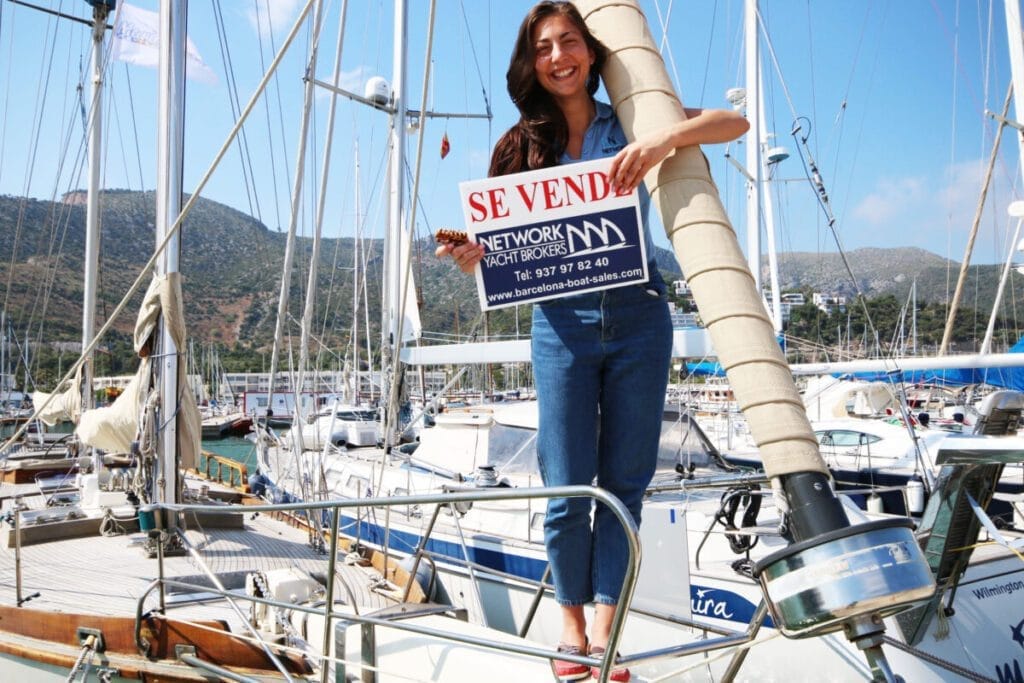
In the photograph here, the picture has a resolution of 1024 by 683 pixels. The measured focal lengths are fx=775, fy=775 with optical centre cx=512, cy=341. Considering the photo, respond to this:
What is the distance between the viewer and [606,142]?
7.82 feet

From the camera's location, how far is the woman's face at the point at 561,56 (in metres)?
2.28

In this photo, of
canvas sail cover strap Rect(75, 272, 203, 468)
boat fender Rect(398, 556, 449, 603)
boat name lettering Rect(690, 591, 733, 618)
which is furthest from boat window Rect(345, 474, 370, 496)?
boat name lettering Rect(690, 591, 733, 618)

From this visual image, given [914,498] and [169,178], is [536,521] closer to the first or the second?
[914,498]

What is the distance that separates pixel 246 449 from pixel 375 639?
3620 centimetres

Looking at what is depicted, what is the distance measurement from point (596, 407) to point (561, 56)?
3.45ft

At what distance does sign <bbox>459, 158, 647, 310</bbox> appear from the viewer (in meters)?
2.15

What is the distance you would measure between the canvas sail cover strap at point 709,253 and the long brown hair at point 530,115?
0.51 ft

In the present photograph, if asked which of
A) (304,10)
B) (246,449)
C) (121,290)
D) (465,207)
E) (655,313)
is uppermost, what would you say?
(121,290)

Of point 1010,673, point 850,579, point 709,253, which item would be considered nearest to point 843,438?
point 1010,673

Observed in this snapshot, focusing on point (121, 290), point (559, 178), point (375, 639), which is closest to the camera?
point (559, 178)

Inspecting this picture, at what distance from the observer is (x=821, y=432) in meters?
12.8

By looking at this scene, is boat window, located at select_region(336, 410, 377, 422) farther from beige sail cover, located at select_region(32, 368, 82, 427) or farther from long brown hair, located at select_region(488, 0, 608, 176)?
long brown hair, located at select_region(488, 0, 608, 176)

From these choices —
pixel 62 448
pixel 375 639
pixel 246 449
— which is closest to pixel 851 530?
pixel 375 639

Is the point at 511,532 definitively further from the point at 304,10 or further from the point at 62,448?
the point at 62,448
